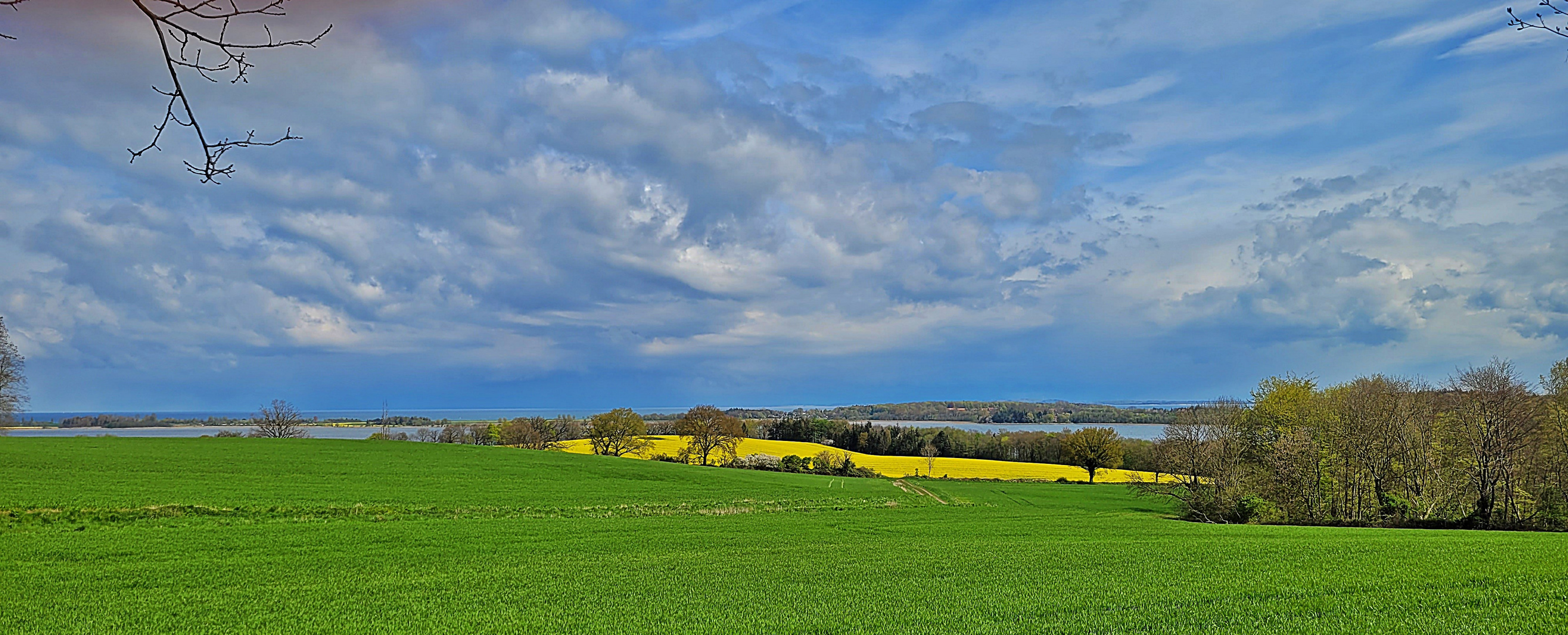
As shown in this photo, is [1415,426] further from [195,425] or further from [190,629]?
[195,425]

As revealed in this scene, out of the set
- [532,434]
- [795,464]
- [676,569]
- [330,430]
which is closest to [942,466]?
[795,464]

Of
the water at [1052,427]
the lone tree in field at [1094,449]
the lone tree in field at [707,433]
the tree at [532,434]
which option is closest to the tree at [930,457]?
the water at [1052,427]

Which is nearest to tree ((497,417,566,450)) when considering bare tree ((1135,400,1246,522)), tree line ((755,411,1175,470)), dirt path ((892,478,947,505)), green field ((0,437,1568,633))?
tree line ((755,411,1175,470))

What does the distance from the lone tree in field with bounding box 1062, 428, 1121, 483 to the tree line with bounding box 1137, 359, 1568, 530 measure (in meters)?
40.7

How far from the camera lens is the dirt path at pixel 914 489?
5301 cm

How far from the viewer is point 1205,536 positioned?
23.8 meters

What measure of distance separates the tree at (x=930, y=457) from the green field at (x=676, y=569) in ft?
162

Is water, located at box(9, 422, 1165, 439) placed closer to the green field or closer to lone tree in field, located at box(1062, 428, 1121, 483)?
lone tree in field, located at box(1062, 428, 1121, 483)

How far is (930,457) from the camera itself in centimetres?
8925

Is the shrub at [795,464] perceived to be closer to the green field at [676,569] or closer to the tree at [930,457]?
the tree at [930,457]

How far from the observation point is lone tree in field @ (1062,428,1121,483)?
8531cm

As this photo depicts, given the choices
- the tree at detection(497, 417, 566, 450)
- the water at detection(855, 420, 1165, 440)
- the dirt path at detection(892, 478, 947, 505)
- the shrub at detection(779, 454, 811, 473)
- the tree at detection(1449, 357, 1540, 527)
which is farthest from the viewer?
the water at detection(855, 420, 1165, 440)

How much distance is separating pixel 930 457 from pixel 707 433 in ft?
93.6

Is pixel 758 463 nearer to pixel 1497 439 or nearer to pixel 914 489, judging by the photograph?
pixel 914 489
